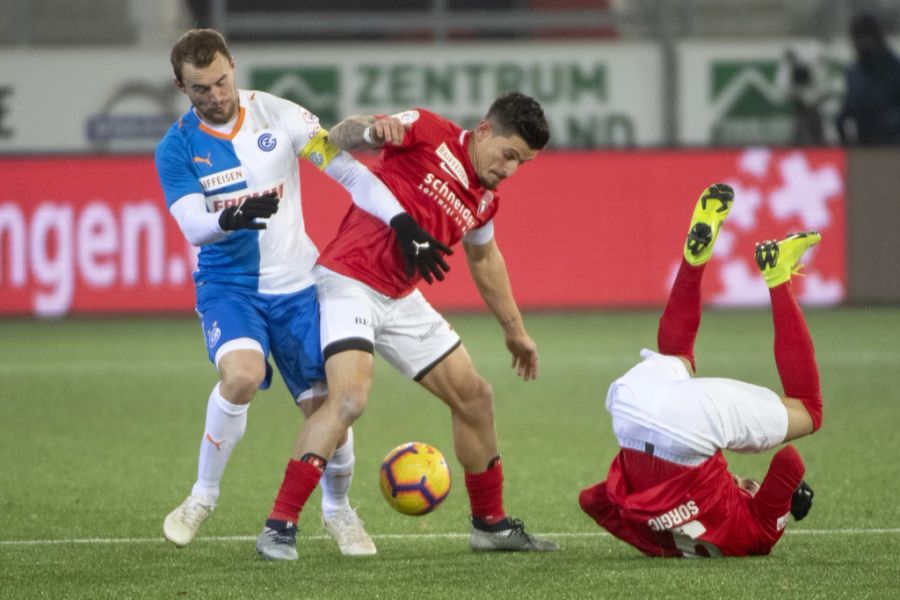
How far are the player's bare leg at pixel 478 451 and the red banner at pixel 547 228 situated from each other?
361 inches

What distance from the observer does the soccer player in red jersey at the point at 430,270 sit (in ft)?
19.8

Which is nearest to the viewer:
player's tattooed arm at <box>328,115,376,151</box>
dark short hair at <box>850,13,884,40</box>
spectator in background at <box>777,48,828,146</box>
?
player's tattooed arm at <box>328,115,376,151</box>

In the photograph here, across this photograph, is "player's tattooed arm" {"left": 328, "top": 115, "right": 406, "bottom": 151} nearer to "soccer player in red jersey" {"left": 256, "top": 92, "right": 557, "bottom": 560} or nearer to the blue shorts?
"soccer player in red jersey" {"left": 256, "top": 92, "right": 557, "bottom": 560}

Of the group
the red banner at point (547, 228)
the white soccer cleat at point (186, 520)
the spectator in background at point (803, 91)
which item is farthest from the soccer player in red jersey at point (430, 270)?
the spectator in background at point (803, 91)

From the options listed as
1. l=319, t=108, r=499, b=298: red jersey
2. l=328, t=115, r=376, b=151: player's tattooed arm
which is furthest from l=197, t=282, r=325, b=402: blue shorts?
l=328, t=115, r=376, b=151: player's tattooed arm

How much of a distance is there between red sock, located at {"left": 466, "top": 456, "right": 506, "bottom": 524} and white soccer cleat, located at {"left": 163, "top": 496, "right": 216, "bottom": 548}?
3.25 ft

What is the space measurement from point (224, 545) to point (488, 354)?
7.06 meters

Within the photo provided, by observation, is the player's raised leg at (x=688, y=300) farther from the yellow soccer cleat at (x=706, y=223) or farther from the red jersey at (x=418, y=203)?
the red jersey at (x=418, y=203)

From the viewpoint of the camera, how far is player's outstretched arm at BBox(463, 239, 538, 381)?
6508 millimetres

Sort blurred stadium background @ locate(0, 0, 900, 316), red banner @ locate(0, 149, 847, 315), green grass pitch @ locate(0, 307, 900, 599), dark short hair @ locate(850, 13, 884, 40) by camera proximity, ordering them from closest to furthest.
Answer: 1. green grass pitch @ locate(0, 307, 900, 599)
2. red banner @ locate(0, 149, 847, 315)
3. blurred stadium background @ locate(0, 0, 900, 316)
4. dark short hair @ locate(850, 13, 884, 40)

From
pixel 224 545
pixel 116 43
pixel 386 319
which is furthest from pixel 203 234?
pixel 116 43

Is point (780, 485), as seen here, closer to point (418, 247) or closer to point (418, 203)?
point (418, 247)

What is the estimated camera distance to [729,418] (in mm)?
5848

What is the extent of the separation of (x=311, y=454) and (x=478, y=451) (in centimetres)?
73
